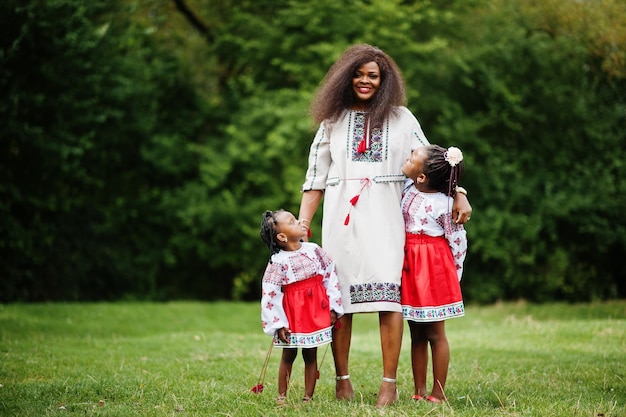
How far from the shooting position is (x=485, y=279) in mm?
15758

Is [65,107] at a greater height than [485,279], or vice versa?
[65,107]

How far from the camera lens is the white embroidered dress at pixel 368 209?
4.69 metres

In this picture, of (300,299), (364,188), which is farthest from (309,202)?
(300,299)

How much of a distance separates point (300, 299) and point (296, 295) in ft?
0.11

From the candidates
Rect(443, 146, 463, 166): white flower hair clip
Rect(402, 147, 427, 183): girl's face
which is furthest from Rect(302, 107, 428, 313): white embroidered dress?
Rect(443, 146, 463, 166): white flower hair clip

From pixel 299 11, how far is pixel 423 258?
36.7ft

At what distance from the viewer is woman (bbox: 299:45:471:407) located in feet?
15.4

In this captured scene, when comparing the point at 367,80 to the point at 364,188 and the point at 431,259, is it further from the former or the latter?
the point at 431,259

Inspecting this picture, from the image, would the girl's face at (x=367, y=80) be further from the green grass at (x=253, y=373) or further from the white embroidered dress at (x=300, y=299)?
the green grass at (x=253, y=373)

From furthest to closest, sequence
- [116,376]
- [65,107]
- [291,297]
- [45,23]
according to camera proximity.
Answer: [65,107] < [45,23] < [116,376] < [291,297]

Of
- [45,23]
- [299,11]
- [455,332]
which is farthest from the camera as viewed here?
[299,11]

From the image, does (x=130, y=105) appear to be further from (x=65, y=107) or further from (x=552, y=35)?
(x=552, y=35)

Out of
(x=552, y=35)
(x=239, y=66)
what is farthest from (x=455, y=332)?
(x=239, y=66)

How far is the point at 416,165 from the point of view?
4.69m
